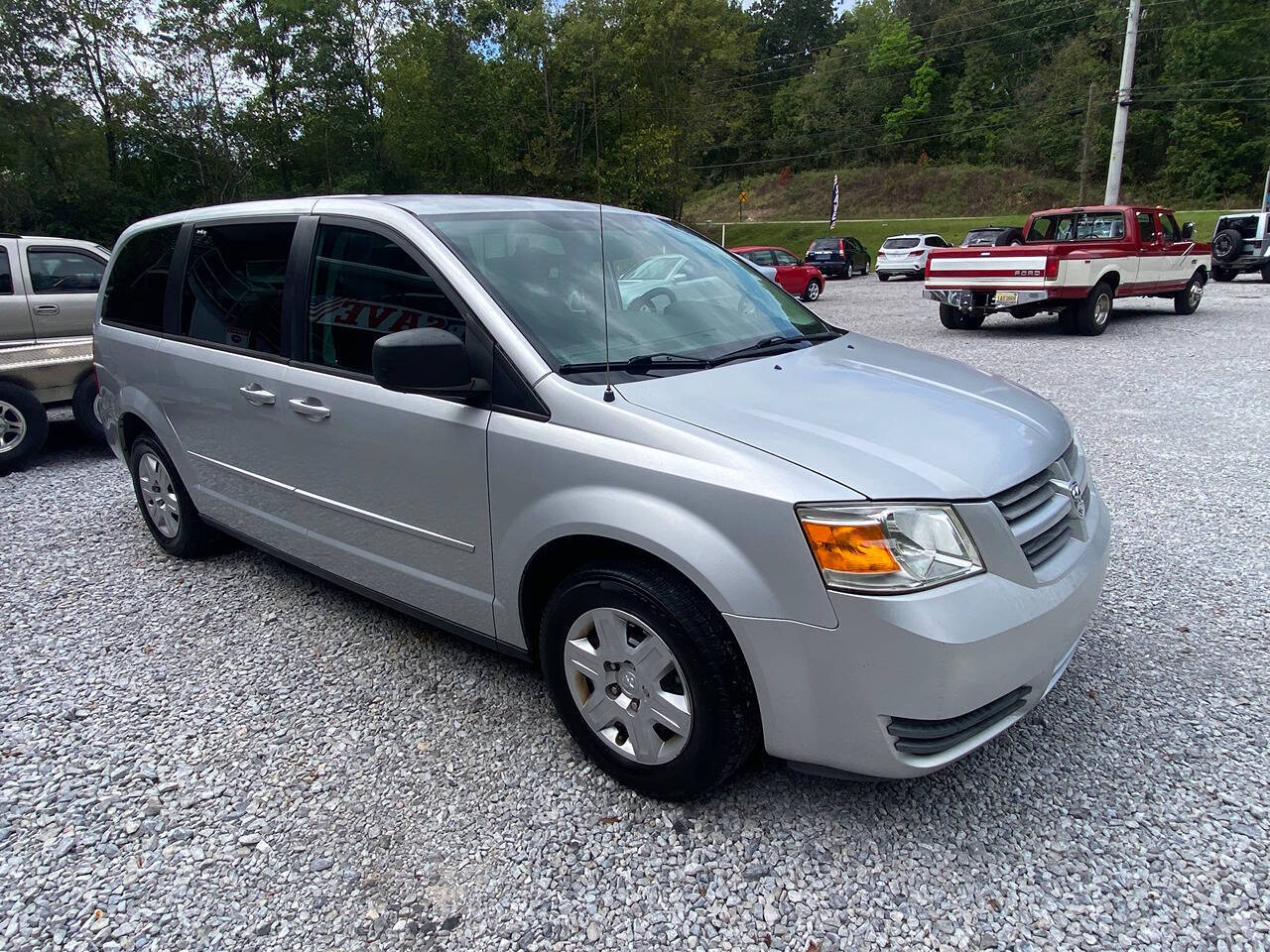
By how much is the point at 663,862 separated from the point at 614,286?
197 cm

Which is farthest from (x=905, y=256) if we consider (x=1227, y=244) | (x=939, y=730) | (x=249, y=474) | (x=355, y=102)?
(x=939, y=730)

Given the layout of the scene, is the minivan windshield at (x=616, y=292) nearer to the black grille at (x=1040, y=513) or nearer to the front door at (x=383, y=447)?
the front door at (x=383, y=447)

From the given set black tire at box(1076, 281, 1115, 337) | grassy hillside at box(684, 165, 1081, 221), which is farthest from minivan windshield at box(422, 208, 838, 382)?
grassy hillside at box(684, 165, 1081, 221)

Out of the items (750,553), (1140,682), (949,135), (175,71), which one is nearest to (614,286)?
(750,553)

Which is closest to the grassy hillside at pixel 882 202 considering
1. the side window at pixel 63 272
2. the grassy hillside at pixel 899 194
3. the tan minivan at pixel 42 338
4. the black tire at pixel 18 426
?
the grassy hillside at pixel 899 194

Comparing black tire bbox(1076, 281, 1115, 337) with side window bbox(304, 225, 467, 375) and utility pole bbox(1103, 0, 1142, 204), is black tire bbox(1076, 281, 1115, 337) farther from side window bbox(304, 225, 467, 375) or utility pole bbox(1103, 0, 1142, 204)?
side window bbox(304, 225, 467, 375)

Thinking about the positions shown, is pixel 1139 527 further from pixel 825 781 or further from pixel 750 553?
pixel 750 553

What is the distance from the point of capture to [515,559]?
2656mm

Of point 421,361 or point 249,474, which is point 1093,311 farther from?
point 421,361

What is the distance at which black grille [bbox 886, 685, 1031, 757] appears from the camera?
214 centimetres

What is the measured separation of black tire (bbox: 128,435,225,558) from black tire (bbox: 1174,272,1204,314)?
656 inches

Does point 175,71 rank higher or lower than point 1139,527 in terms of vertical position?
higher

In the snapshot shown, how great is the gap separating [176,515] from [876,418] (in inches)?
148

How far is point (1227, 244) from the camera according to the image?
22359 mm
